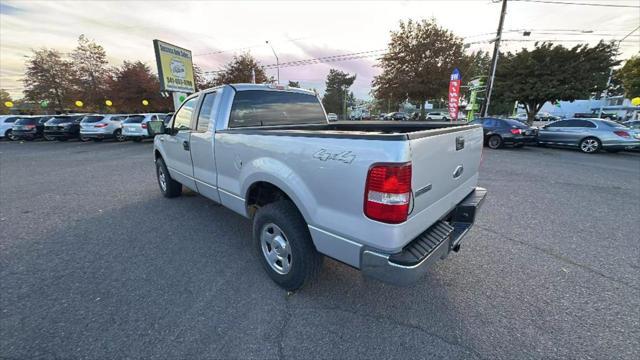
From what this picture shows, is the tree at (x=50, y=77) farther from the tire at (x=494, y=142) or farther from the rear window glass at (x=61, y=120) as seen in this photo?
the tire at (x=494, y=142)

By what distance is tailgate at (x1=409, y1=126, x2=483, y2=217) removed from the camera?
1.79 m

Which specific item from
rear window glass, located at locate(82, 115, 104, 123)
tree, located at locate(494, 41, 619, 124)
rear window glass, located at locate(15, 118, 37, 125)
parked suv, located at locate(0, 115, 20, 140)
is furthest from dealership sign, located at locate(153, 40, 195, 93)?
tree, located at locate(494, 41, 619, 124)

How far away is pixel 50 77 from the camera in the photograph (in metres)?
32.0

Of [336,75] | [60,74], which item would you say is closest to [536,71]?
[60,74]

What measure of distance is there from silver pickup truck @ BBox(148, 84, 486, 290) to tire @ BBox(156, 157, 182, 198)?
177 centimetres

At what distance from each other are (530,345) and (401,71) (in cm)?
2484

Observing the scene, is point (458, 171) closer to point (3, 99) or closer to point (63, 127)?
point (63, 127)

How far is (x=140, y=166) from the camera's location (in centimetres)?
899

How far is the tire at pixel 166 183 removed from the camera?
5.10 meters

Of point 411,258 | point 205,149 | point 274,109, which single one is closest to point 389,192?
point 411,258

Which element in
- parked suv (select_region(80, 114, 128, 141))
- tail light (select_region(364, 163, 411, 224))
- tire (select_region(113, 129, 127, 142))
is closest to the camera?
tail light (select_region(364, 163, 411, 224))

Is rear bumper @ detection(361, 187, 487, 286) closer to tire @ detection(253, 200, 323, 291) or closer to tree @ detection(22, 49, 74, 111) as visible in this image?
tire @ detection(253, 200, 323, 291)

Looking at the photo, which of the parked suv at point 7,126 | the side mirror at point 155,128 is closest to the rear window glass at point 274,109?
the side mirror at point 155,128

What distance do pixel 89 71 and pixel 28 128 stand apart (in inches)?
650
